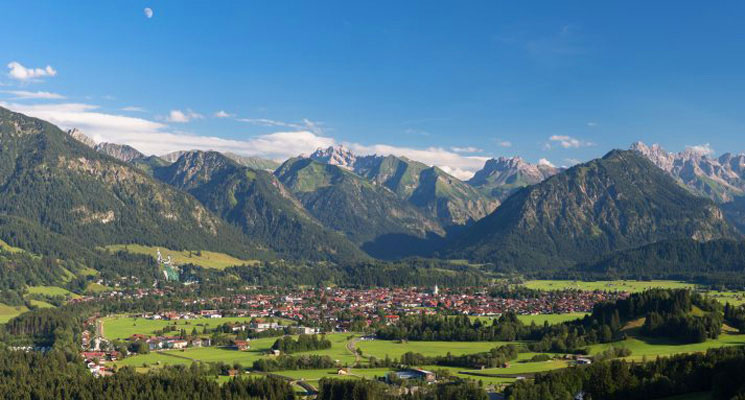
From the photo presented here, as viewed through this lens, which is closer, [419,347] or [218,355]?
[218,355]

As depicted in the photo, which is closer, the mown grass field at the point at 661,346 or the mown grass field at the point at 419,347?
the mown grass field at the point at 661,346

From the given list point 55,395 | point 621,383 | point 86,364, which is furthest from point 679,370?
point 86,364

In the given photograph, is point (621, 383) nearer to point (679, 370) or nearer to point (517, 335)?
point (679, 370)

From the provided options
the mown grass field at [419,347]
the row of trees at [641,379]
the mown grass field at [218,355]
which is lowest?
the mown grass field at [218,355]

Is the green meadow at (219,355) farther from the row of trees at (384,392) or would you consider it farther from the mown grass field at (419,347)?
the row of trees at (384,392)

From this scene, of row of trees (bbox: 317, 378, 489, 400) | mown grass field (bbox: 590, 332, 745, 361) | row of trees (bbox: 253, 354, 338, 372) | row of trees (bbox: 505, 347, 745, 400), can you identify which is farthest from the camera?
row of trees (bbox: 253, 354, 338, 372)

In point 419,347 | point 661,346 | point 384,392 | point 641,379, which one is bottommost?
point 384,392

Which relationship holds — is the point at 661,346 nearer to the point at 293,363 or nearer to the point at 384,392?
the point at 384,392

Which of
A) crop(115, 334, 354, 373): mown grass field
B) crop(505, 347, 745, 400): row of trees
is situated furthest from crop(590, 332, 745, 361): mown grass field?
crop(115, 334, 354, 373): mown grass field

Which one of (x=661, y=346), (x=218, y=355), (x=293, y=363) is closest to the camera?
(x=293, y=363)

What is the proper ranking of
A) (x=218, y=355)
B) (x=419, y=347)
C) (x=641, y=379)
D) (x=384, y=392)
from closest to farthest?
1. (x=641, y=379)
2. (x=384, y=392)
3. (x=218, y=355)
4. (x=419, y=347)

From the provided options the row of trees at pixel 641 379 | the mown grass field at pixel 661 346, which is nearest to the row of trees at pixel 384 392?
the row of trees at pixel 641 379

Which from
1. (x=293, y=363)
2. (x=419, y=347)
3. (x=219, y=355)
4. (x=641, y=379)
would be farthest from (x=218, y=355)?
(x=641, y=379)

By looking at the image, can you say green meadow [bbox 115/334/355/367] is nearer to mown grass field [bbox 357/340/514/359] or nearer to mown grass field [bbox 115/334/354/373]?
mown grass field [bbox 115/334/354/373]
